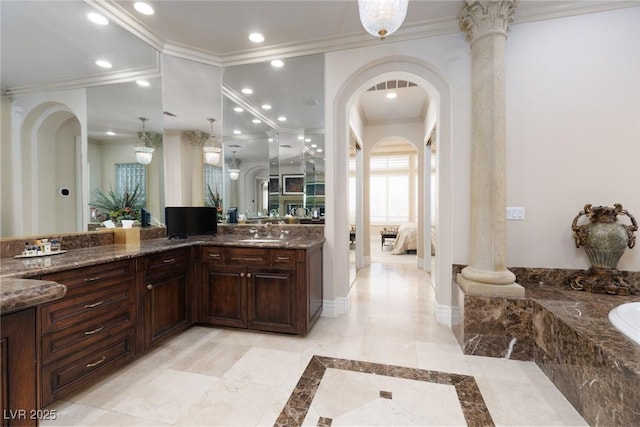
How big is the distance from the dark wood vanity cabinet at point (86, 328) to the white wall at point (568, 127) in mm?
3643

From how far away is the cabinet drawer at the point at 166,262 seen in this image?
2.39 m

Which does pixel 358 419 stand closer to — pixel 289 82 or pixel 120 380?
pixel 120 380

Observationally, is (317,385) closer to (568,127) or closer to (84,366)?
(84,366)

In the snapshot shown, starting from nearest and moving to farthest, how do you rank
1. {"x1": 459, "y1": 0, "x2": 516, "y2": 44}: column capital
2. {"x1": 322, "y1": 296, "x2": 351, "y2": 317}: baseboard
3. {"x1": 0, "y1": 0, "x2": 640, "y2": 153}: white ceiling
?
{"x1": 0, "y1": 0, "x2": 640, "y2": 153}: white ceiling, {"x1": 459, "y1": 0, "x2": 516, "y2": 44}: column capital, {"x1": 322, "y1": 296, "x2": 351, "y2": 317}: baseboard

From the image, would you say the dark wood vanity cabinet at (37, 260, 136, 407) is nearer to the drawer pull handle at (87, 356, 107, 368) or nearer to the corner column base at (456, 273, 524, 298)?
the drawer pull handle at (87, 356, 107, 368)

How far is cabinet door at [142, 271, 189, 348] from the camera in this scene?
2.38m

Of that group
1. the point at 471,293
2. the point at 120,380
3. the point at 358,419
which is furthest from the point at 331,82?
the point at 120,380

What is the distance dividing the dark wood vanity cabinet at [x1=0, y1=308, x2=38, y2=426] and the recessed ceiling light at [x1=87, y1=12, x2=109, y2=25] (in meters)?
2.99

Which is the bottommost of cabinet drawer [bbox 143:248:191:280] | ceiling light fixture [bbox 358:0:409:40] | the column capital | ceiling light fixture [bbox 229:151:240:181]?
cabinet drawer [bbox 143:248:191:280]

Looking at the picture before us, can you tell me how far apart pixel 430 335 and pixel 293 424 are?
1.75 meters

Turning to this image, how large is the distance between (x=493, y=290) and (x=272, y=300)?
2089mm

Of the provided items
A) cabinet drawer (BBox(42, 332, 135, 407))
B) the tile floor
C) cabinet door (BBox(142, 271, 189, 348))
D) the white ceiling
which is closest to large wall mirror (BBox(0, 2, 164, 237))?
the white ceiling

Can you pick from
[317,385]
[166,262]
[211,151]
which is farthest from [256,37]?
[317,385]

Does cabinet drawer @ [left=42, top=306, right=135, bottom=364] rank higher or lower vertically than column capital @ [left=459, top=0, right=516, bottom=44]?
lower
